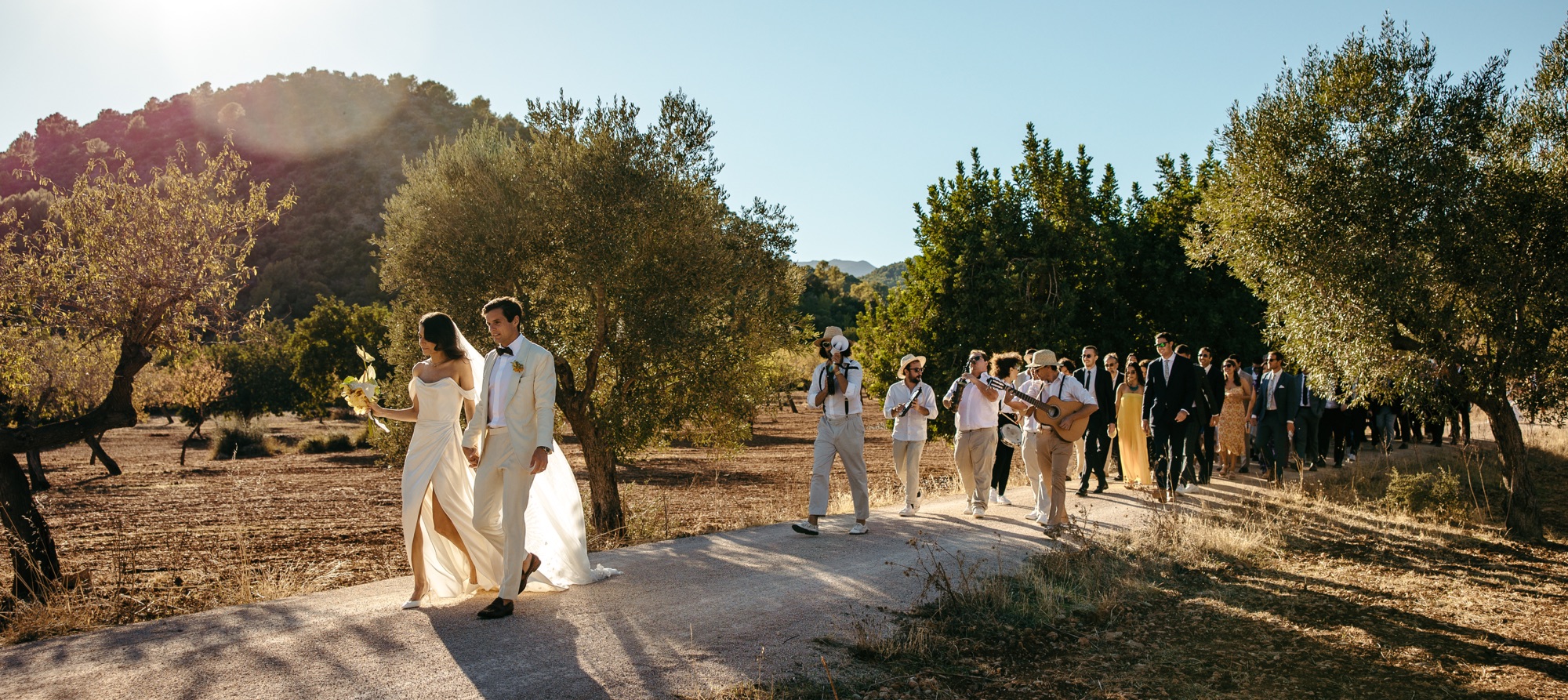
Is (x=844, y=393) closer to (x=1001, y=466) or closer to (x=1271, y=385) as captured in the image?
(x=1001, y=466)

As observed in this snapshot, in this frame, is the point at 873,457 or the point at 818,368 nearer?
the point at 818,368

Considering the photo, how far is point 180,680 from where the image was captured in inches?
181

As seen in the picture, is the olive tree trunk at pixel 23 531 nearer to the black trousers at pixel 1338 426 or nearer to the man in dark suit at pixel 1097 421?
the man in dark suit at pixel 1097 421

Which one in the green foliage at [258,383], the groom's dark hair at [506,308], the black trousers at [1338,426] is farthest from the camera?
the green foliage at [258,383]

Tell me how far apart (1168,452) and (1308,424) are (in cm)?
559

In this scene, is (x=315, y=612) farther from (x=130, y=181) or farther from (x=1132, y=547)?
(x=130, y=181)

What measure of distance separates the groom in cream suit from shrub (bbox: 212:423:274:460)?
124 ft

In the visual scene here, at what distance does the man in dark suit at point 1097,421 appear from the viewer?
1248cm

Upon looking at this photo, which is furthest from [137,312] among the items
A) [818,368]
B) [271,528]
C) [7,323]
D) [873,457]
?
[873,457]

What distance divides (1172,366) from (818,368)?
5444 millimetres

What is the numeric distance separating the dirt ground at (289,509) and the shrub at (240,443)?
0.95 metres

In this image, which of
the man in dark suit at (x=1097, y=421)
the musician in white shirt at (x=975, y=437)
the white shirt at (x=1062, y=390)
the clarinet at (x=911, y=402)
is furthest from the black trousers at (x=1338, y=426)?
the clarinet at (x=911, y=402)

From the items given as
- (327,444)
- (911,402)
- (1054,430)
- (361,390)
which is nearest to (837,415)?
(911,402)

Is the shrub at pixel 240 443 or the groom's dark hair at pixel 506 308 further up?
→ the groom's dark hair at pixel 506 308
